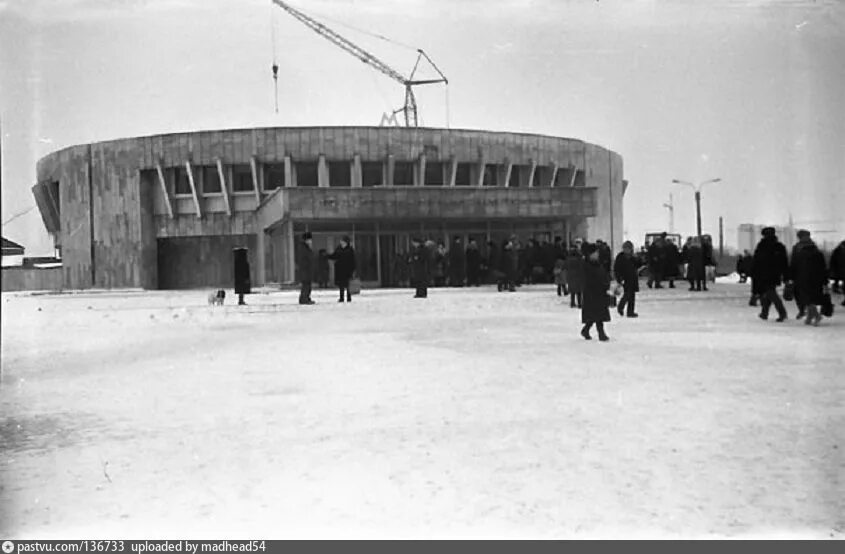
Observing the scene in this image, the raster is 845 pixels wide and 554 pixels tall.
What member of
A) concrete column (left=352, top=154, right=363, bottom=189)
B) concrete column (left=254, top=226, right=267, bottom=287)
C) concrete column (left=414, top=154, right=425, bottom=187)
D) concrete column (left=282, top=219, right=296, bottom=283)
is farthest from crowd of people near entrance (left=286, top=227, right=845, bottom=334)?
concrete column (left=414, top=154, right=425, bottom=187)

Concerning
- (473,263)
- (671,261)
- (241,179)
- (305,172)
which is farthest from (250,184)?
(671,261)

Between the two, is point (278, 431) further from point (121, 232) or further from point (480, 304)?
point (121, 232)

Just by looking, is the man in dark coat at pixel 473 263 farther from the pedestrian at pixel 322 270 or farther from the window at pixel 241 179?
the window at pixel 241 179

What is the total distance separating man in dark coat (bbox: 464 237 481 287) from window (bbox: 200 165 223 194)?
22.2 metres

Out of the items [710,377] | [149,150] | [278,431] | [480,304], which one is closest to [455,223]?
[480,304]

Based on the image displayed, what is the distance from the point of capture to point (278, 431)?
5730 mm

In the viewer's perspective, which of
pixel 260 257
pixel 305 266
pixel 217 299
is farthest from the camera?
pixel 260 257

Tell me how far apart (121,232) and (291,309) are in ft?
102

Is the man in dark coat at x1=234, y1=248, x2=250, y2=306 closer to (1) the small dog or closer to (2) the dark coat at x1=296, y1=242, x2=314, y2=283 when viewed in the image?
(1) the small dog

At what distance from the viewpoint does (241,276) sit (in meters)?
22.1

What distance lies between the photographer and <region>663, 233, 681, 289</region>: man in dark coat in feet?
75.9

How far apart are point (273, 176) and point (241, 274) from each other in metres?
23.2

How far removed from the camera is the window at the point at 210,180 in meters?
46.2

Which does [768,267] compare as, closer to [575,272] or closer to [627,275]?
[627,275]
